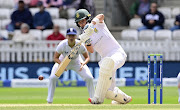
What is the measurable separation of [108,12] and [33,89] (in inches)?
185

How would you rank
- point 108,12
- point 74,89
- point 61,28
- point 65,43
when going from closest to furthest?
point 65,43 < point 74,89 < point 61,28 < point 108,12

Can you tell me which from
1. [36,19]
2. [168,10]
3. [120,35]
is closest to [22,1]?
[36,19]

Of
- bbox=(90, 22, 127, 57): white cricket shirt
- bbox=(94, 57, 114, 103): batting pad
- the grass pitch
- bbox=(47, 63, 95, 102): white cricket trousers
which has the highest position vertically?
bbox=(90, 22, 127, 57): white cricket shirt

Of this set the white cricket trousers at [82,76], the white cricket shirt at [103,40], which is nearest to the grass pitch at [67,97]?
the white cricket trousers at [82,76]

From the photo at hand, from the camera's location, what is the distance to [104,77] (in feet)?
22.7

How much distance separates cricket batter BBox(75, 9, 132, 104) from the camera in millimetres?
6895

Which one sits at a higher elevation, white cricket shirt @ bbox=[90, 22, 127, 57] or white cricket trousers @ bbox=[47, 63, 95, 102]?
white cricket shirt @ bbox=[90, 22, 127, 57]

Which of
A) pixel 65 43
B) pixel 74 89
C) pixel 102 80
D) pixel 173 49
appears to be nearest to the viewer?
pixel 102 80

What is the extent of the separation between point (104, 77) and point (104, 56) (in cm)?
49

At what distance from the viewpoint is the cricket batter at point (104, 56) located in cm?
689

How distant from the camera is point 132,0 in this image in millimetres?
17328

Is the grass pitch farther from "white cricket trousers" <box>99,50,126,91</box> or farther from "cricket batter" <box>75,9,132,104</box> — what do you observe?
"white cricket trousers" <box>99,50,126,91</box>

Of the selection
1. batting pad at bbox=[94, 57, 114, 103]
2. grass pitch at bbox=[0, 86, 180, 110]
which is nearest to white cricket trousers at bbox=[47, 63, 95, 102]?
grass pitch at bbox=[0, 86, 180, 110]

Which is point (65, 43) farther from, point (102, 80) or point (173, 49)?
point (173, 49)
